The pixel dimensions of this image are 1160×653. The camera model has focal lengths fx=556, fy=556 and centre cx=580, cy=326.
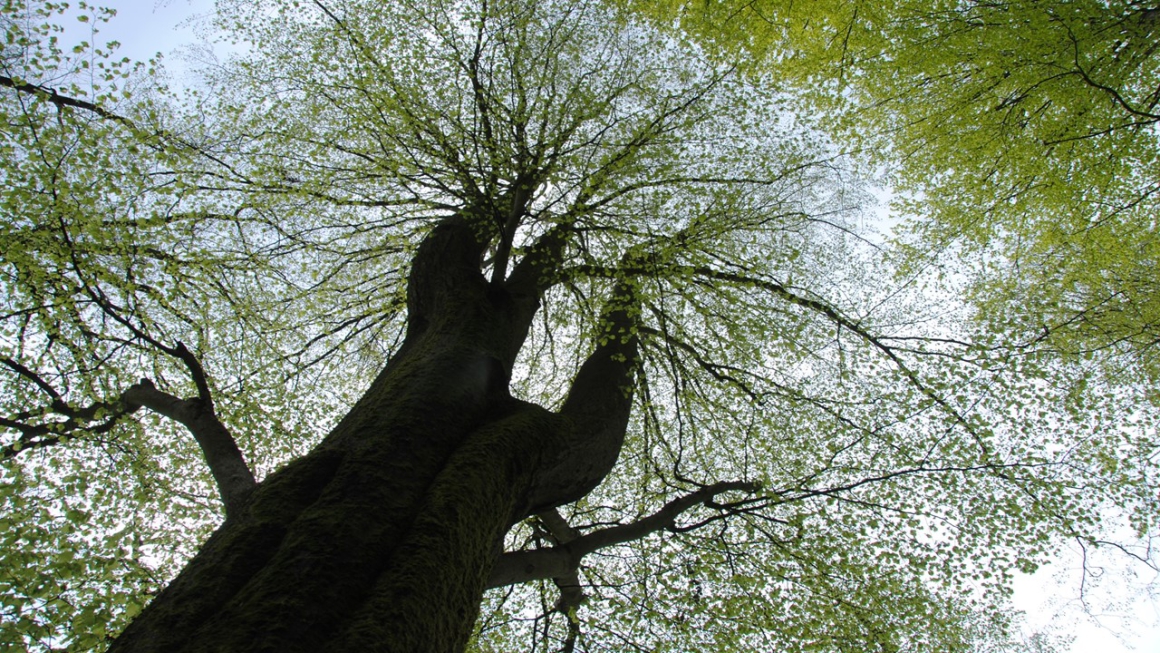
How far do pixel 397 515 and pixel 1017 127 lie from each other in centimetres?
1055

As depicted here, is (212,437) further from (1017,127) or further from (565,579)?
(1017,127)

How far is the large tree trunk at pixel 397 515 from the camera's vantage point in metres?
2.33

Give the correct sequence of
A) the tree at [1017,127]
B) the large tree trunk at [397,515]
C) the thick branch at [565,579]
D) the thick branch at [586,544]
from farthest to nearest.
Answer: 1. the tree at [1017,127]
2. the thick branch at [565,579]
3. the thick branch at [586,544]
4. the large tree trunk at [397,515]

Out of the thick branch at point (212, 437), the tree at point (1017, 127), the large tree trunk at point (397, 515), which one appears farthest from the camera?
the tree at point (1017, 127)

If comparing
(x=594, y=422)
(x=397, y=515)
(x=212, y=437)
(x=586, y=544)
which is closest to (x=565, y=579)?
(x=586, y=544)

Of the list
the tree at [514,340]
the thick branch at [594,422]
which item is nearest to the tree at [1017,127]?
the tree at [514,340]

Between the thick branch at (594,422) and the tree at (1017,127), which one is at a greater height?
the tree at (1017,127)

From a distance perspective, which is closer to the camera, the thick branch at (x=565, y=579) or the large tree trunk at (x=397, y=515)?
the large tree trunk at (x=397, y=515)

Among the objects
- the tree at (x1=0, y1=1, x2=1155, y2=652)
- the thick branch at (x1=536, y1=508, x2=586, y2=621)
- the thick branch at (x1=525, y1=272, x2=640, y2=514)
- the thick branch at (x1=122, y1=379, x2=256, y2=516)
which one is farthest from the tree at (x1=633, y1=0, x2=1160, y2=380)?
the thick branch at (x1=122, y1=379, x2=256, y2=516)

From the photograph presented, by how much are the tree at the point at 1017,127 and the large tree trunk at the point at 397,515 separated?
6.49m

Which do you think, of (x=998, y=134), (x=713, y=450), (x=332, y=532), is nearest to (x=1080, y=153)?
(x=998, y=134)

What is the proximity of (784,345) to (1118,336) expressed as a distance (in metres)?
4.84

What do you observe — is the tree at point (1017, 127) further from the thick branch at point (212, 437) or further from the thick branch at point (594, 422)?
the thick branch at point (212, 437)

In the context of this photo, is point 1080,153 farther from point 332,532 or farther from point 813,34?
point 332,532
